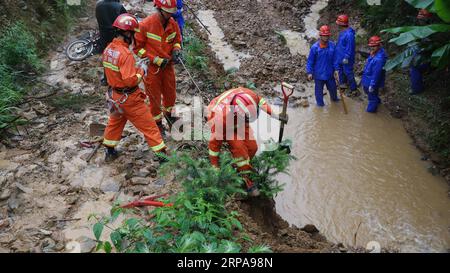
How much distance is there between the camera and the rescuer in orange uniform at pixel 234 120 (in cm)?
445

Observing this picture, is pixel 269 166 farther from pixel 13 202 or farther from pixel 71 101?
pixel 71 101

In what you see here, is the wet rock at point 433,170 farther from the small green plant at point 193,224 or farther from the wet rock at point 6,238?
the wet rock at point 6,238

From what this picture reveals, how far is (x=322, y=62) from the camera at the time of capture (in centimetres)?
763

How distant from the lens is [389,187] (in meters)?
6.00

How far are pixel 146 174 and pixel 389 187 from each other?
143 inches

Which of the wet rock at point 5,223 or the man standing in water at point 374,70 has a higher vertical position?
the man standing in water at point 374,70

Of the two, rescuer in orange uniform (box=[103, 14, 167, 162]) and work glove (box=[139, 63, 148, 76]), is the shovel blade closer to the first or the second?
rescuer in orange uniform (box=[103, 14, 167, 162])

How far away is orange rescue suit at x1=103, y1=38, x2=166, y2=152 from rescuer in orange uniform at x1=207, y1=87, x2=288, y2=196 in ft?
3.17

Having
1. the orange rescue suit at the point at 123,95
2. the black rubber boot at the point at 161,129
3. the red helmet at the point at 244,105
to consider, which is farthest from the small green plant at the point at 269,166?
the black rubber boot at the point at 161,129

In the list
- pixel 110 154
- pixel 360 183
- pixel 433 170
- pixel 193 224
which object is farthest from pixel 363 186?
pixel 110 154

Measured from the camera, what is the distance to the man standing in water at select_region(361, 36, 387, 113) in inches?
287

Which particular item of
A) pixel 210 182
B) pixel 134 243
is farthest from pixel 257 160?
pixel 134 243
